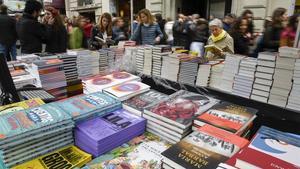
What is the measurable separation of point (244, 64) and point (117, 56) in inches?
51.3

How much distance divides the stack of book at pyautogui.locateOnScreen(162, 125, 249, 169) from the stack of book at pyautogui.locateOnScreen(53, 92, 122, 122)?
1.74ft

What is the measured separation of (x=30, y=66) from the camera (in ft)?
6.57

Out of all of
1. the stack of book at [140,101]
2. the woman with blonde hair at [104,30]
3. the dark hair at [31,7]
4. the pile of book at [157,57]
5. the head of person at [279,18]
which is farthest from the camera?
the woman with blonde hair at [104,30]

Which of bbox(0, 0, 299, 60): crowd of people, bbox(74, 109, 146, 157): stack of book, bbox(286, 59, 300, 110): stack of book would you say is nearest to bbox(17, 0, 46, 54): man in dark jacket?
bbox(0, 0, 299, 60): crowd of people

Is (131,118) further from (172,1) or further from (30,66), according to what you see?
(172,1)

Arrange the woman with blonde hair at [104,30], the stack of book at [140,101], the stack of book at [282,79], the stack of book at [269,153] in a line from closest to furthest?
1. the stack of book at [269,153]
2. the stack of book at [140,101]
3. the stack of book at [282,79]
4. the woman with blonde hair at [104,30]

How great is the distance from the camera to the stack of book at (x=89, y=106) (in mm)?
1269

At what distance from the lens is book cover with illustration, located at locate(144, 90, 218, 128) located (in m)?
1.23

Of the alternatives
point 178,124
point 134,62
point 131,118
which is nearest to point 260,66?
point 178,124

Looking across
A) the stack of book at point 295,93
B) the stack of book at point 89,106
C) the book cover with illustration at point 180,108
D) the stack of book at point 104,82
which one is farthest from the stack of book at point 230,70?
the stack of book at point 89,106

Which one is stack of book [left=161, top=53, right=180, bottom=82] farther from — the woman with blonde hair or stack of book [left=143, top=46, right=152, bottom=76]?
the woman with blonde hair

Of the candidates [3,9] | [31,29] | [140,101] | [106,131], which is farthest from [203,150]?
[3,9]

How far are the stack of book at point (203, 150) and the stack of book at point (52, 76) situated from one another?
4.29 ft

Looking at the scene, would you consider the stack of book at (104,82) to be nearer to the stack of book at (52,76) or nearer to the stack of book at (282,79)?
the stack of book at (52,76)
